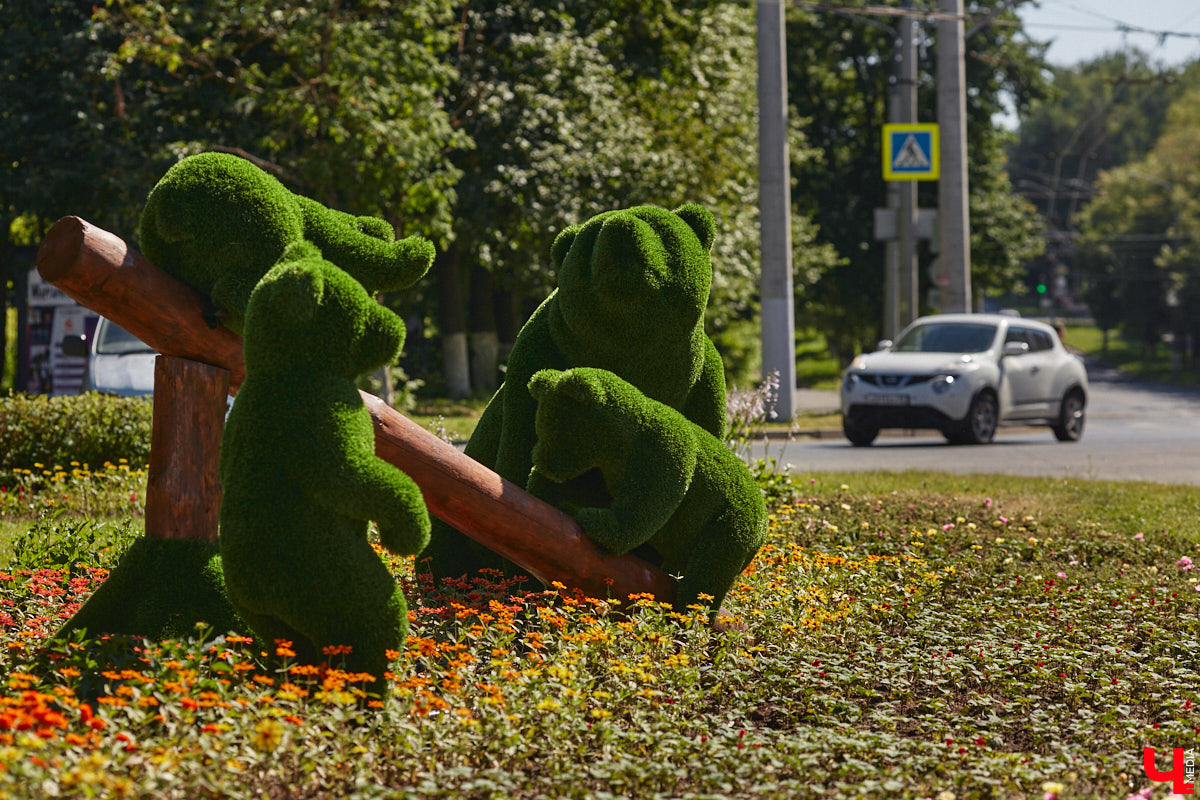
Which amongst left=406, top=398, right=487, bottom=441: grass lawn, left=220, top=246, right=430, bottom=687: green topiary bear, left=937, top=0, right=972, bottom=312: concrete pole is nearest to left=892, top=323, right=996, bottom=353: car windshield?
left=937, top=0, right=972, bottom=312: concrete pole

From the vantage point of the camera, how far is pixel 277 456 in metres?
4.09

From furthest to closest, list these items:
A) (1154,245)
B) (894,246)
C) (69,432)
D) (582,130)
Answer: (1154,245) → (894,246) → (582,130) → (69,432)

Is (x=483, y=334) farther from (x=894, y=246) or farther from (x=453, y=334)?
(x=894, y=246)

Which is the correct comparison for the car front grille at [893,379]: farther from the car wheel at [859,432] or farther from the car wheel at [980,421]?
the car wheel at [980,421]

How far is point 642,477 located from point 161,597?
180 cm

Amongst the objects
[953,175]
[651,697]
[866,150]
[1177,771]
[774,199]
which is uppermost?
[866,150]

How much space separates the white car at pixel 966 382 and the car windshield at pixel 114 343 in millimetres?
7923

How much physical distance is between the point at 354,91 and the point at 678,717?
1250cm

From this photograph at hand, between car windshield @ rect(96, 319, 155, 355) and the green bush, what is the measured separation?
3.07 m

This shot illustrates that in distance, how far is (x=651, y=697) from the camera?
4.33m

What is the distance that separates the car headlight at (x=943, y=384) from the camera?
15625 mm

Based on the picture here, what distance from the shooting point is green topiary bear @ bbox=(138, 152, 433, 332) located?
4566 mm

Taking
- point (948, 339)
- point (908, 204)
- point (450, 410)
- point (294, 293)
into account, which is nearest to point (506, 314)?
point (450, 410)

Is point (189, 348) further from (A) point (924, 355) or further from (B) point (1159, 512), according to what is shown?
(A) point (924, 355)
